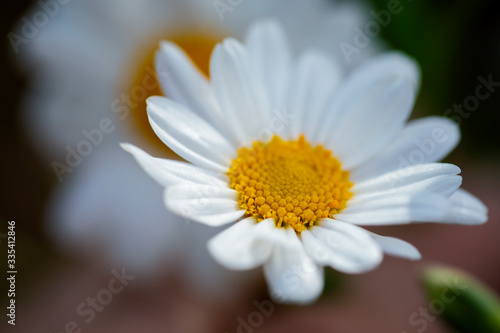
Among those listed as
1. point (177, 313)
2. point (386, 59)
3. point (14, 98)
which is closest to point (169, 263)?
point (177, 313)

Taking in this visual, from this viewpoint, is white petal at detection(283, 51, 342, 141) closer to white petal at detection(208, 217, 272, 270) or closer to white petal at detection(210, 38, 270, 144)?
white petal at detection(210, 38, 270, 144)

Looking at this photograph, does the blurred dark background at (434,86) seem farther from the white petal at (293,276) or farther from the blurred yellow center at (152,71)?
the white petal at (293,276)

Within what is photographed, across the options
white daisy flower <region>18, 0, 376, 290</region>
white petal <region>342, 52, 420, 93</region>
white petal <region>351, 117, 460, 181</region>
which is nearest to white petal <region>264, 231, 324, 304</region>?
white petal <region>351, 117, 460, 181</region>

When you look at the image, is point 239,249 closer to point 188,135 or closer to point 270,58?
point 188,135

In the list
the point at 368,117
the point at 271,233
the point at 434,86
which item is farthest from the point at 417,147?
the point at 434,86

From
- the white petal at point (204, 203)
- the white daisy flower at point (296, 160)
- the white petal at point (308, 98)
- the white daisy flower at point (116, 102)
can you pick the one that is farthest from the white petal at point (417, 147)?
the white daisy flower at point (116, 102)

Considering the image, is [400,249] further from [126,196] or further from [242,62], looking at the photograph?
[126,196]
